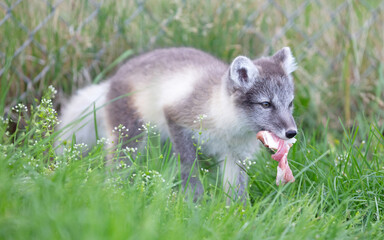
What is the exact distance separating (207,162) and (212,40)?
4.93 ft

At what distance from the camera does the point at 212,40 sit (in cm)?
463

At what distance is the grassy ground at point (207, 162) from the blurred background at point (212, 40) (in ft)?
0.04

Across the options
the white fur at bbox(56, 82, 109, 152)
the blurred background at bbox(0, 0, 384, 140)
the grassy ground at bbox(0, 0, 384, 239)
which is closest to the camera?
the grassy ground at bbox(0, 0, 384, 239)

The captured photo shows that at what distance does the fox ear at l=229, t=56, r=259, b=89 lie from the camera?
3.27m

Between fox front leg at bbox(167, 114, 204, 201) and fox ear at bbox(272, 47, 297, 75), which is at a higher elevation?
fox ear at bbox(272, 47, 297, 75)

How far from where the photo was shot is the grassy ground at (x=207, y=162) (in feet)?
6.43

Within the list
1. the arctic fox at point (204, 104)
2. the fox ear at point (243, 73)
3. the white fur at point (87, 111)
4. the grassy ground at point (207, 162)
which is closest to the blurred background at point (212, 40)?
the grassy ground at point (207, 162)

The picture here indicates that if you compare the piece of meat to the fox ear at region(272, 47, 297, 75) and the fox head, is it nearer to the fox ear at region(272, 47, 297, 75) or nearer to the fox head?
the fox head

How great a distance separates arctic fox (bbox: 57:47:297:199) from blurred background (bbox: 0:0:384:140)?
1.65 feet

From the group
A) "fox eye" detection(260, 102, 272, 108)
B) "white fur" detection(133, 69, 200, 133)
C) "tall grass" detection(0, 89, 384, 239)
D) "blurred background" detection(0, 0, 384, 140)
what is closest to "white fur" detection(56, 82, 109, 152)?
"blurred background" detection(0, 0, 384, 140)

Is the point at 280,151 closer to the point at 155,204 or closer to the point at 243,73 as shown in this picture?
the point at 243,73

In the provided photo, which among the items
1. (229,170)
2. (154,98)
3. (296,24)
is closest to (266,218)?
(229,170)

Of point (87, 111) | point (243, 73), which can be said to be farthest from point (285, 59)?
point (87, 111)

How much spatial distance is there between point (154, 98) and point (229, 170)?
0.75 m
